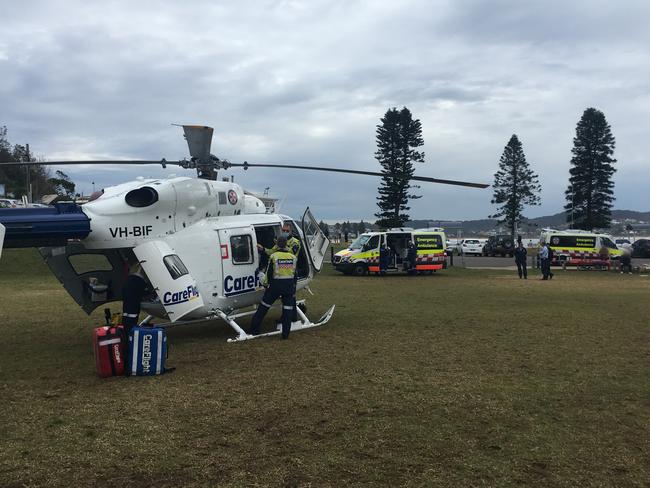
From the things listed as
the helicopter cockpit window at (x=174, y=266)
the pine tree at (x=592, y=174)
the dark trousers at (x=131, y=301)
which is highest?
the pine tree at (x=592, y=174)

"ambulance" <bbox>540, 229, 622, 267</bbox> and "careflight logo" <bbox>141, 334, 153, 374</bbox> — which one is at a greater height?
"ambulance" <bbox>540, 229, 622, 267</bbox>

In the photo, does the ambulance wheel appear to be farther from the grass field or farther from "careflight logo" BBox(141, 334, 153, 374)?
"careflight logo" BBox(141, 334, 153, 374)

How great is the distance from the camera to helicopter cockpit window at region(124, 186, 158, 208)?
28.6 feet

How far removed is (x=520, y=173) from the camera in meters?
67.4

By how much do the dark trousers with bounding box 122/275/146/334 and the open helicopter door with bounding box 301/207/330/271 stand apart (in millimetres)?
3820

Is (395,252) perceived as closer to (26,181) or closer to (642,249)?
(642,249)

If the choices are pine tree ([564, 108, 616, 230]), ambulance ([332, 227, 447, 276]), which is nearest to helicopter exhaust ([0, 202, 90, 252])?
ambulance ([332, 227, 447, 276])

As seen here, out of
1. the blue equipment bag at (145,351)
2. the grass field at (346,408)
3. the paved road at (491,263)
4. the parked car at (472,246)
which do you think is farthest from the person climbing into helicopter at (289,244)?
the parked car at (472,246)

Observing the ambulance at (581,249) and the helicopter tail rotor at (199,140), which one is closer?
the helicopter tail rotor at (199,140)

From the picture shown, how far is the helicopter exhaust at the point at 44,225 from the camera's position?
778cm

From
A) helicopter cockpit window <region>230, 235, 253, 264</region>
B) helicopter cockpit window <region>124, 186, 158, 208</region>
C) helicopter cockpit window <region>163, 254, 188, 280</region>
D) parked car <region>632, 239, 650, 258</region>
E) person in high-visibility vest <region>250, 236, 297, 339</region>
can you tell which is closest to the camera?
helicopter cockpit window <region>163, 254, 188, 280</region>

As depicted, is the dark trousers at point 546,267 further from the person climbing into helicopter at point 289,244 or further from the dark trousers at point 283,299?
the dark trousers at point 283,299

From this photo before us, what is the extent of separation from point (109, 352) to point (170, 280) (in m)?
1.66

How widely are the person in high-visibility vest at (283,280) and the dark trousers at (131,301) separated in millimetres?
2182
